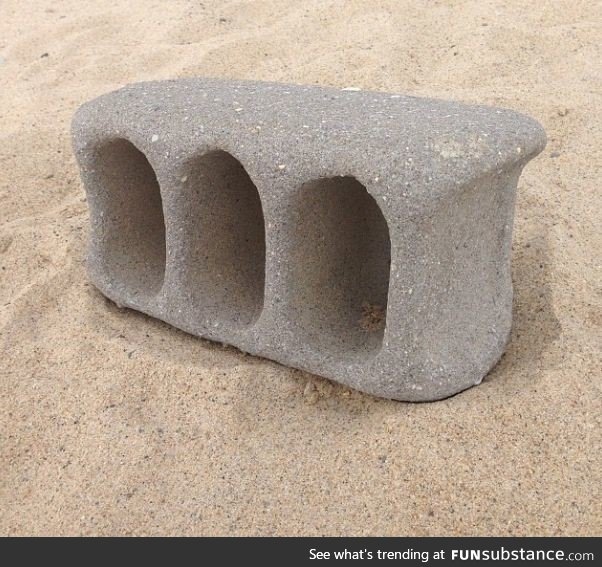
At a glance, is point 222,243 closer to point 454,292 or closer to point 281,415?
point 281,415

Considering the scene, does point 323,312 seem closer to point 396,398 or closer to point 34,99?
point 396,398

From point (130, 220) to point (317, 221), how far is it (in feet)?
A: 1.65

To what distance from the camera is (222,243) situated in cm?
157

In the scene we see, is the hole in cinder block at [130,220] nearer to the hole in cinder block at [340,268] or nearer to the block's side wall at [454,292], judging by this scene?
the hole in cinder block at [340,268]

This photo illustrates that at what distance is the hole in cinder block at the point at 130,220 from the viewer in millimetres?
1613

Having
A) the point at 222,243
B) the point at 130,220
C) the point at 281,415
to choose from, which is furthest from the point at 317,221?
the point at 130,220

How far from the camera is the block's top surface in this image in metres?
1.20

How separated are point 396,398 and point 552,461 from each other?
28cm

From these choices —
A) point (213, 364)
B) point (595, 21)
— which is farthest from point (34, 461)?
point (595, 21)

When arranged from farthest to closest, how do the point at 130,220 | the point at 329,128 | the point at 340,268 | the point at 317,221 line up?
the point at 130,220 < the point at 340,268 < the point at 317,221 < the point at 329,128

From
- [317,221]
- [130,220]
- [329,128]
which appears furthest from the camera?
[130,220]

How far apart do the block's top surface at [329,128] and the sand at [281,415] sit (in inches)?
14.8

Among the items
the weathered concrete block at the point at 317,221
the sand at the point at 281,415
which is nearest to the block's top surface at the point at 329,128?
the weathered concrete block at the point at 317,221

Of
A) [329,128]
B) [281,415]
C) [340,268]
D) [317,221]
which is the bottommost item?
[281,415]
